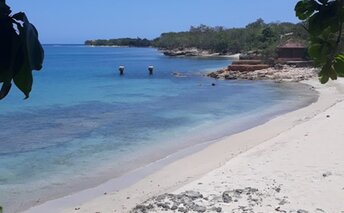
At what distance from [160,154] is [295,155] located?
5.15 m

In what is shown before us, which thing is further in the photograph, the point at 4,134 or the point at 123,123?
the point at 123,123

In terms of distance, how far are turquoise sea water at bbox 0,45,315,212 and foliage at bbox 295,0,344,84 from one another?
33.2 feet

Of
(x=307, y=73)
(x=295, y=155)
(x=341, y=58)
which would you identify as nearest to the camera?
(x=341, y=58)

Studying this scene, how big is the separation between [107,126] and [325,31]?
21953 mm

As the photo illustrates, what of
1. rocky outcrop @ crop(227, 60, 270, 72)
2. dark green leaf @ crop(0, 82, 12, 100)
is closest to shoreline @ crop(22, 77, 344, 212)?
dark green leaf @ crop(0, 82, 12, 100)

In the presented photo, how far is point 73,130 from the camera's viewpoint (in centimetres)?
2234

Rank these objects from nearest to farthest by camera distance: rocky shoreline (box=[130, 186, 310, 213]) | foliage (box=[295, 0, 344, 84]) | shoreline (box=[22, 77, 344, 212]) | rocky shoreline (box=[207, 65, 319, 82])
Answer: foliage (box=[295, 0, 344, 84]), rocky shoreline (box=[130, 186, 310, 213]), shoreline (box=[22, 77, 344, 212]), rocky shoreline (box=[207, 65, 319, 82])

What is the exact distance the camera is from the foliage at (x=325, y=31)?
1.83 metres

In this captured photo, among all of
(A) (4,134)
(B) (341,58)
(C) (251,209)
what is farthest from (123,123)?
(B) (341,58)

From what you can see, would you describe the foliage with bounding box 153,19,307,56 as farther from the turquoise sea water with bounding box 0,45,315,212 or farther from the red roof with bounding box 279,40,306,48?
the turquoise sea water with bounding box 0,45,315,212

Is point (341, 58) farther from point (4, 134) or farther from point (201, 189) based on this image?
point (4, 134)

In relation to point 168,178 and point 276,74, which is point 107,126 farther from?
point 276,74

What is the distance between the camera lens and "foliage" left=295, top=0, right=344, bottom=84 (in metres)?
1.83

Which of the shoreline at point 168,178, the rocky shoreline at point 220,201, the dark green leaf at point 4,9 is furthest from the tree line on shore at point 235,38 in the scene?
the dark green leaf at point 4,9
